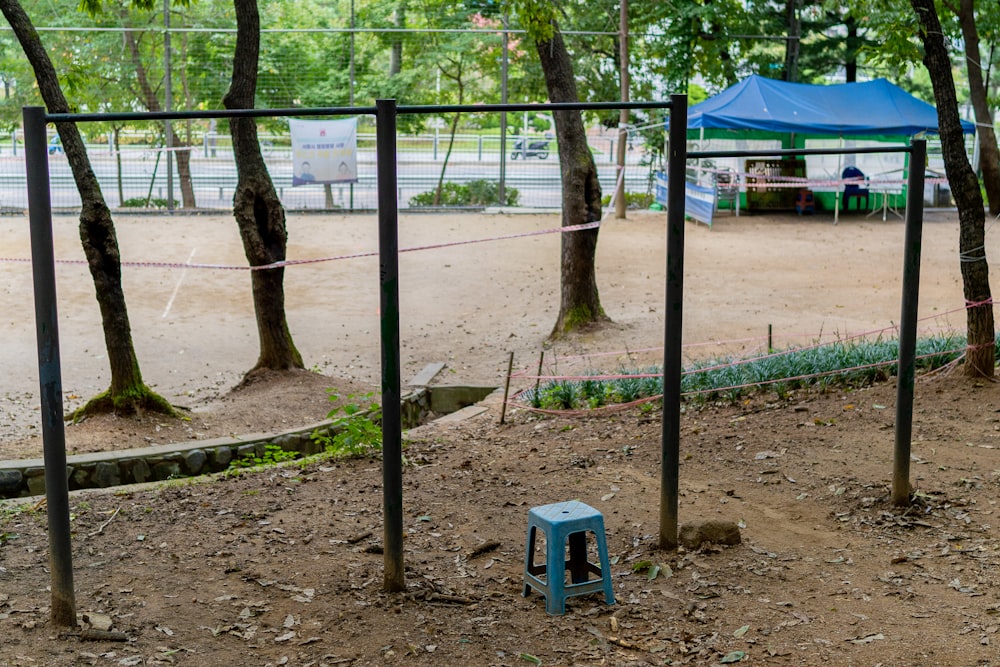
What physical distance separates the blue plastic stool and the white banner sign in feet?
53.3

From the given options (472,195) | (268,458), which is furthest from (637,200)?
(268,458)

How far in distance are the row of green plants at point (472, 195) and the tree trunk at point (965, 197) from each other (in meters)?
15.8

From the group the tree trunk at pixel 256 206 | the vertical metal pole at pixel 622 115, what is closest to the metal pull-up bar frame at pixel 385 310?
the tree trunk at pixel 256 206

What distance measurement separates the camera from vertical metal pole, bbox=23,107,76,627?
3746mm

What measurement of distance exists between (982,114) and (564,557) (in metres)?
18.1

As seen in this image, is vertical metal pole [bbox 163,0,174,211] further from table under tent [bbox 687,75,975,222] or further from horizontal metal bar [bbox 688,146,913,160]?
horizontal metal bar [bbox 688,146,913,160]

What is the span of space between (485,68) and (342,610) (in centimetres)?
2026

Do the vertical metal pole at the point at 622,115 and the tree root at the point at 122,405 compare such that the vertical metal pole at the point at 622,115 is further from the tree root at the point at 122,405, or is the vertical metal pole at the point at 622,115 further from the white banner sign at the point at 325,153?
the tree root at the point at 122,405

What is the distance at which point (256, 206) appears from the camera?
8688 millimetres

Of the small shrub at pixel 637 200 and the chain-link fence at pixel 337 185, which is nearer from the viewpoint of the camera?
the chain-link fence at pixel 337 185

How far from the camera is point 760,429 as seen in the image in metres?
6.55

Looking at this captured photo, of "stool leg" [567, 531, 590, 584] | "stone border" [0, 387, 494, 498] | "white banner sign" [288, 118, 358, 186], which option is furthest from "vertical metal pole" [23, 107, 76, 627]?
"white banner sign" [288, 118, 358, 186]

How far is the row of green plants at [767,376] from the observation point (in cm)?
733

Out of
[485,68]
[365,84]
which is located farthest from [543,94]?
[365,84]
